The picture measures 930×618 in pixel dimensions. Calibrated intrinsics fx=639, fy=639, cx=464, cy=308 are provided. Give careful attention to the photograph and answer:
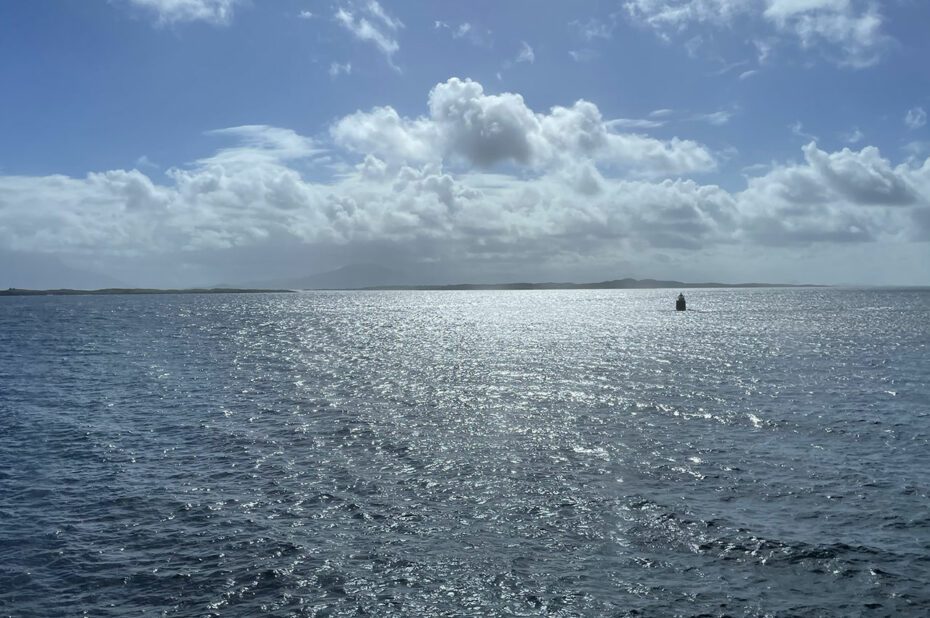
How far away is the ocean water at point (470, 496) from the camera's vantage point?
17.8 m

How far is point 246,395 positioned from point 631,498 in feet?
113

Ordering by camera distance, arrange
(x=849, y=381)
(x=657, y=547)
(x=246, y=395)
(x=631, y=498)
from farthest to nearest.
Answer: (x=849, y=381), (x=246, y=395), (x=631, y=498), (x=657, y=547)

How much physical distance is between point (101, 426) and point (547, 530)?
30865mm

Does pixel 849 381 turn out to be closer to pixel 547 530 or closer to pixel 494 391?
pixel 494 391

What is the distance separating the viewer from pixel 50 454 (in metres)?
33.0

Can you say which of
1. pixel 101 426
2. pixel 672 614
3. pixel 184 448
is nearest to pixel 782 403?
pixel 672 614

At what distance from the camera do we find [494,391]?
51.1 m

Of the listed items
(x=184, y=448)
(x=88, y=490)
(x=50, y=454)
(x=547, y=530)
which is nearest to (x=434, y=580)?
(x=547, y=530)

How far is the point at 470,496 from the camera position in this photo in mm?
25344

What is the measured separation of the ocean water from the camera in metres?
17.8

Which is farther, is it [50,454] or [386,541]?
[50,454]

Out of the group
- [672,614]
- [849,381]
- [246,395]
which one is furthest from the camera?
[849,381]

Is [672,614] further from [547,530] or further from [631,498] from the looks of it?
[631,498]

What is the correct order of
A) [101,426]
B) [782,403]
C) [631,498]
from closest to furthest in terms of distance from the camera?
1. [631,498]
2. [101,426]
3. [782,403]
